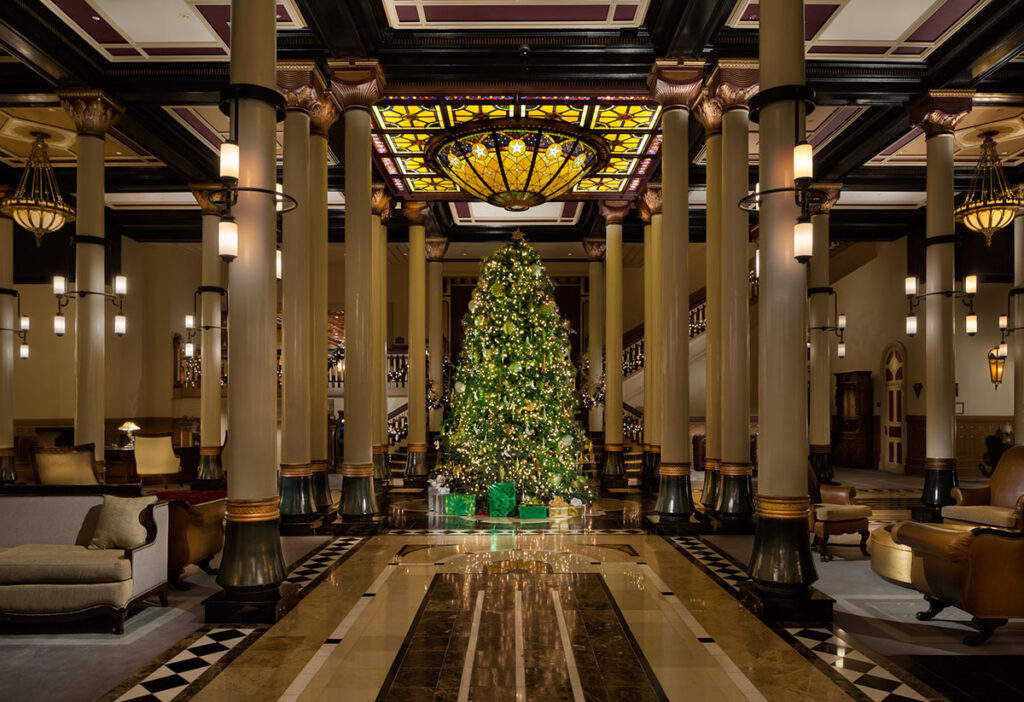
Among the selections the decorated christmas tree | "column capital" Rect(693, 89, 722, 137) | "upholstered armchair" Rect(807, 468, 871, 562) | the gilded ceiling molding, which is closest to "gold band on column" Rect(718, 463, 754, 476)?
"upholstered armchair" Rect(807, 468, 871, 562)

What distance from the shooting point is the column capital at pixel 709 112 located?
31.0 ft

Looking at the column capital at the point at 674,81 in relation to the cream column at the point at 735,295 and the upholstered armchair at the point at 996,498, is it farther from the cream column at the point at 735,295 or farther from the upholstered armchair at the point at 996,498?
the upholstered armchair at the point at 996,498

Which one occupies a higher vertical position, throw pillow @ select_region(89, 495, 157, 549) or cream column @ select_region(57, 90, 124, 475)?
cream column @ select_region(57, 90, 124, 475)

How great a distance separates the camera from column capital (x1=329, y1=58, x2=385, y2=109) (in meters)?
9.03

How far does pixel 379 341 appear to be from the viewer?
1390cm

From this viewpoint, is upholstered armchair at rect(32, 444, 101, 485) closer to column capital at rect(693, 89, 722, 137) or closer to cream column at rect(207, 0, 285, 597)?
cream column at rect(207, 0, 285, 597)

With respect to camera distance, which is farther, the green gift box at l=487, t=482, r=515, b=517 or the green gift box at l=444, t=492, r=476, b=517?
the green gift box at l=444, t=492, r=476, b=517

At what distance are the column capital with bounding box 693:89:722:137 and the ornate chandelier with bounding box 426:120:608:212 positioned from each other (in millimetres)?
1294

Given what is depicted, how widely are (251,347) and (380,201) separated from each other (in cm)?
911

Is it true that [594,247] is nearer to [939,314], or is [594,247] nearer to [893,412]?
[893,412]

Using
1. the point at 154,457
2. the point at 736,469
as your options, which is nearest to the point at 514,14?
the point at 736,469

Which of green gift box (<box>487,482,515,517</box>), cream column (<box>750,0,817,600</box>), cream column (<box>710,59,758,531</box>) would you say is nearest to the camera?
cream column (<box>750,0,817,600</box>)

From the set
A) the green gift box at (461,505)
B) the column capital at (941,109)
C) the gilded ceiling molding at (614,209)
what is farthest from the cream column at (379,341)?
the column capital at (941,109)

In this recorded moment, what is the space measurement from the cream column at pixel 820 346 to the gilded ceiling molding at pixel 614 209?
3695mm
